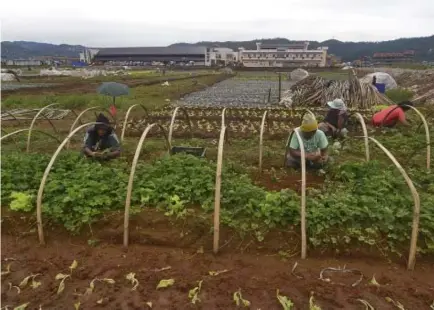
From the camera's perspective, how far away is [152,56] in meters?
93.0

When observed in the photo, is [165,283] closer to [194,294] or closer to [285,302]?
[194,294]

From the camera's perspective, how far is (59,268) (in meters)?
3.82

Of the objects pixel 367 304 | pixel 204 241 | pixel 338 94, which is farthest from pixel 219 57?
pixel 367 304

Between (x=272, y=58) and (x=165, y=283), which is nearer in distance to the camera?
(x=165, y=283)

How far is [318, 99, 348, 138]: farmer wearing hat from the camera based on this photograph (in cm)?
822

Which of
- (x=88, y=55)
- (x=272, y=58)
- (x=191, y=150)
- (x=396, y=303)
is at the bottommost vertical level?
(x=396, y=303)

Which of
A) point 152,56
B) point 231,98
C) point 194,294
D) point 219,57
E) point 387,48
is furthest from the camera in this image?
point 387,48

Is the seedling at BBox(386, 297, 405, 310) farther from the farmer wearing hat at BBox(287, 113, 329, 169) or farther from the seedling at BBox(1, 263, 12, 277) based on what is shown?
the seedling at BBox(1, 263, 12, 277)

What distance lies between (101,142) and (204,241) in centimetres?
335

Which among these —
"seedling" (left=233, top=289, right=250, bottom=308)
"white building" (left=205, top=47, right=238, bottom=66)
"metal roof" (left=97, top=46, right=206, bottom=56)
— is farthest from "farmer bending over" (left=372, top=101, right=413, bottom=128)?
"metal roof" (left=97, top=46, right=206, bottom=56)

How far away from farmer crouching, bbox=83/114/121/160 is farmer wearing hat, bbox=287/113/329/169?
10.8ft

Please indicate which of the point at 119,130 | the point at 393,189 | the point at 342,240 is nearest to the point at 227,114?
the point at 119,130

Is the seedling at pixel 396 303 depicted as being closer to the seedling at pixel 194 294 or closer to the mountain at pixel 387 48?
the seedling at pixel 194 294

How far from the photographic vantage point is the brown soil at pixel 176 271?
3328 millimetres
